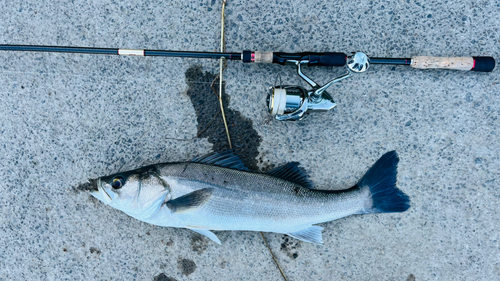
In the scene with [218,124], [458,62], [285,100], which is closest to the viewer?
[285,100]

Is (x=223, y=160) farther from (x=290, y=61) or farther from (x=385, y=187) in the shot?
(x=385, y=187)

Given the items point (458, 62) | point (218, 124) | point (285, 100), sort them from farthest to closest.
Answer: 1. point (218, 124)
2. point (458, 62)
3. point (285, 100)

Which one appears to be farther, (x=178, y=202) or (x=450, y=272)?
(x=450, y=272)

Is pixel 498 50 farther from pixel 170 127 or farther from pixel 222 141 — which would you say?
pixel 170 127

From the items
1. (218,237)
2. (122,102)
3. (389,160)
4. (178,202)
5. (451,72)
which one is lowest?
(218,237)

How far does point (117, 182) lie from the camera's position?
2.05 m

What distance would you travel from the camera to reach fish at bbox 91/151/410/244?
2.06 m

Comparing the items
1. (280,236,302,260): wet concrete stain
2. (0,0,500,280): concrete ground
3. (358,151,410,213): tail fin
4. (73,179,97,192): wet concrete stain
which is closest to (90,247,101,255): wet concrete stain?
(0,0,500,280): concrete ground

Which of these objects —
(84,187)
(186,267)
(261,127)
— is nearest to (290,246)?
(186,267)

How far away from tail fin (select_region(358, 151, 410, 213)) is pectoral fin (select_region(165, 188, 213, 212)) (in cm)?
112

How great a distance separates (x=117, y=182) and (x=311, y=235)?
4.75 feet

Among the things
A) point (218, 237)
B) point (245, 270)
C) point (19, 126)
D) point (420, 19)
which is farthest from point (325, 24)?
point (19, 126)

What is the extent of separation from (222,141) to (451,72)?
1.89 meters

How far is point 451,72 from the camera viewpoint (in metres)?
2.36
